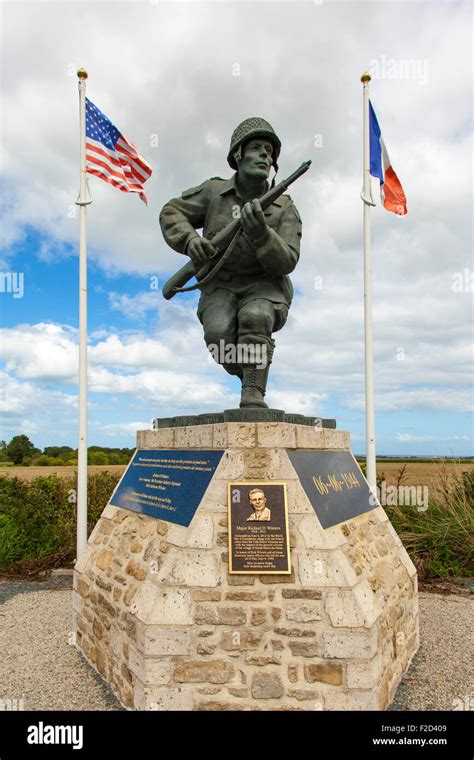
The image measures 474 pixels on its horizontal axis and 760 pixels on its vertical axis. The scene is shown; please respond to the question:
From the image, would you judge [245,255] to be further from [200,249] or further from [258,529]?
[258,529]

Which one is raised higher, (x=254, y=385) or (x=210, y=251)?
(x=210, y=251)

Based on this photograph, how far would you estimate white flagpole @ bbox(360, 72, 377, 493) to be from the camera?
6.75 meters

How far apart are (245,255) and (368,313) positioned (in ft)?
9.80

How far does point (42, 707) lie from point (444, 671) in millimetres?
3343

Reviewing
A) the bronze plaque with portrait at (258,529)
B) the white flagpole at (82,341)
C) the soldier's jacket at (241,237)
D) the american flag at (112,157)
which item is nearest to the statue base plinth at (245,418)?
the bronze plaque with portrait at (258,529)

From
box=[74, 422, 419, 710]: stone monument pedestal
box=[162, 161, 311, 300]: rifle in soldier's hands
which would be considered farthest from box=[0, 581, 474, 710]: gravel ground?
box=[162, 161, 311, 300]: rifle in soldier's hands

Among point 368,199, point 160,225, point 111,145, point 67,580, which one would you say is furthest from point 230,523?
point 111,145

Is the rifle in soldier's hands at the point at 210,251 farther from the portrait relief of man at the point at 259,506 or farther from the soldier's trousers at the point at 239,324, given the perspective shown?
the portrait relief of man at the point at 259,506

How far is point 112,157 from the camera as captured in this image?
7.05 metres

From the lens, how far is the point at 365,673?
3.16 metres

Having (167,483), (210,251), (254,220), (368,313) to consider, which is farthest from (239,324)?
(368,313)

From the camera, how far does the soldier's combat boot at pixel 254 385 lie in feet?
14.0

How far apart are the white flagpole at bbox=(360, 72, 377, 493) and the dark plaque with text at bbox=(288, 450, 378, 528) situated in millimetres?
1935
